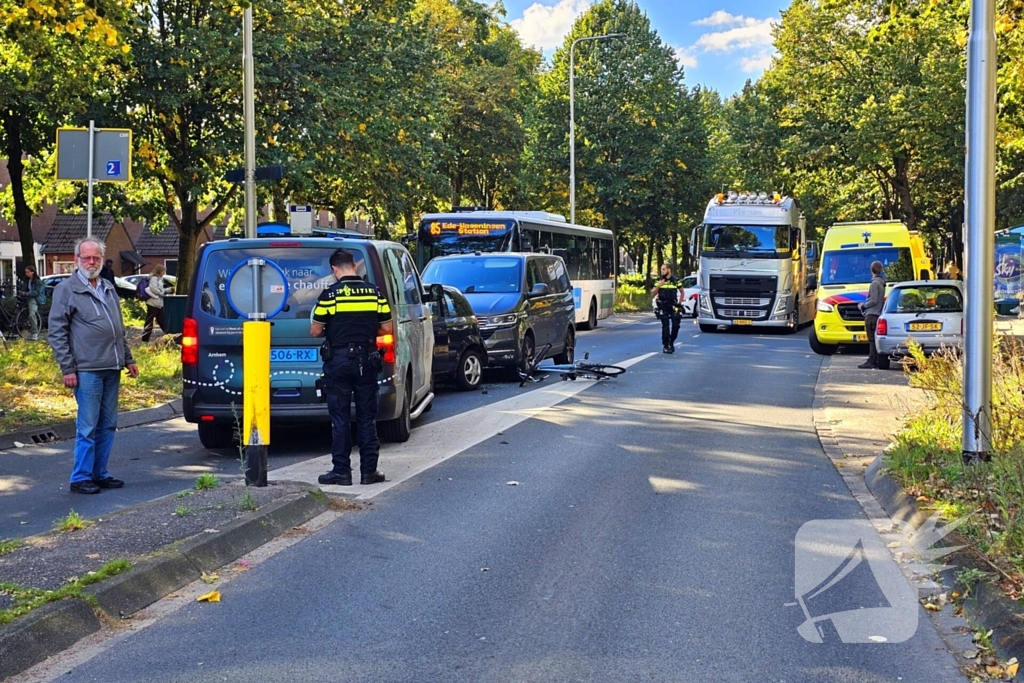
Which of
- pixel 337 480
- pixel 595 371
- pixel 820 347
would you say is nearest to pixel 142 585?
pixel 337 480

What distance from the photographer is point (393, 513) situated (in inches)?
316

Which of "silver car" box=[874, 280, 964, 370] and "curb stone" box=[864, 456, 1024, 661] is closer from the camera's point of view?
"curb stone" box=[864, 456, 1024, 661]

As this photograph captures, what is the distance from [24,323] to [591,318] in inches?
635

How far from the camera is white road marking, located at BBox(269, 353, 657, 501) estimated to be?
9352mm

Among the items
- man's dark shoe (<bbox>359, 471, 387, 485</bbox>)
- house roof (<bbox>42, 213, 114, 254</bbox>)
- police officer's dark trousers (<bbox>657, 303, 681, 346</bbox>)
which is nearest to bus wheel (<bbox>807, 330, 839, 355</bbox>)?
police officer's dark trousers (<bbox>657, 303, 681, 346</bbox>)

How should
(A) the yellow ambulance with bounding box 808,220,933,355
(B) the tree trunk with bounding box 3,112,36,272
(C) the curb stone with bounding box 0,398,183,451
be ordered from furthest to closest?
(B) the tree trunk with bounding box 3,112,36,272, (A) the yellow ambulance with bounding box 808,220,933,355, (C) the curb stone with bounding box 0,398,183,451

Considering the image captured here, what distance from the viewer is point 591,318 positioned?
115ft

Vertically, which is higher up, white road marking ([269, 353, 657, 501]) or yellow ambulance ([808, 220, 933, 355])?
yellow ambulance ([808, 220, 933, 355])

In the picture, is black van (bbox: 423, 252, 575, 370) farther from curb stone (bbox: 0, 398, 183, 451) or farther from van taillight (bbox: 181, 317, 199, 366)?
van taillight (bbox: 181, 317, 199, 366)

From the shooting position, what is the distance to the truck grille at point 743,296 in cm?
3036

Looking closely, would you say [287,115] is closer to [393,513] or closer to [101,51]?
[101,51]

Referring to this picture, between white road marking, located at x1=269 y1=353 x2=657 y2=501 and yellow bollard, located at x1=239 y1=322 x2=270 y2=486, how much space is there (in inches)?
26.5

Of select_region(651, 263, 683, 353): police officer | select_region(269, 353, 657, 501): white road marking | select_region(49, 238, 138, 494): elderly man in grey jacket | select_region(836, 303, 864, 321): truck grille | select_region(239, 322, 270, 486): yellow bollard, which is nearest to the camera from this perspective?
select_region(239, 322, 270, 486): yellow bollard

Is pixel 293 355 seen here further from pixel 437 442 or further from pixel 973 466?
pixel 973 466
